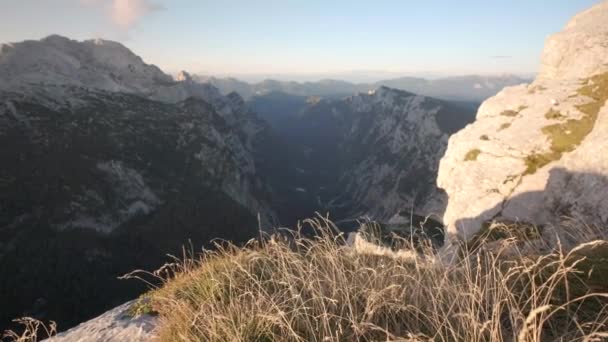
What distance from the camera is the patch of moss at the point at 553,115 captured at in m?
25.4

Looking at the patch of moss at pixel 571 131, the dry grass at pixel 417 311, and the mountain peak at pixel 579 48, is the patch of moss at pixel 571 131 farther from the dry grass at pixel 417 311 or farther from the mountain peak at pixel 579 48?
the dry grass at pixel 417 311

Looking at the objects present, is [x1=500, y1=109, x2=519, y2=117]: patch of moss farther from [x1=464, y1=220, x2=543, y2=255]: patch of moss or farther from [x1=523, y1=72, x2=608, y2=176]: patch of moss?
[x1=464, y1=220, x2=543, y2=255]: patch of moss

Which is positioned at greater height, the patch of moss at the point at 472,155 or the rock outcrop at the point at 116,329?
Result: the rock outcrop at the point at 116,329

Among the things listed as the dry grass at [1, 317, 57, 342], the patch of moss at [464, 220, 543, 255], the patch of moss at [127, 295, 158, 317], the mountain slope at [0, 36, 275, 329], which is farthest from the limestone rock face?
the mountain slope at [0, 36, 275, 329]

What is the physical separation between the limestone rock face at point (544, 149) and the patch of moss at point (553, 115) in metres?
0.07

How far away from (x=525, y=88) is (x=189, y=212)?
134342mm

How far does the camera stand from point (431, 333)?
4891 millimetres

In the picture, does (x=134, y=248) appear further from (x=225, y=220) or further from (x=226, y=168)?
(x=226, y=168)

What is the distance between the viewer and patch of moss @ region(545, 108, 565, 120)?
25375mm

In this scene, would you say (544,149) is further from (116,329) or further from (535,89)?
(116,329)

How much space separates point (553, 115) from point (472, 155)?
19.0ft

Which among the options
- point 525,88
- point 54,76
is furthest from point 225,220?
point 525,88

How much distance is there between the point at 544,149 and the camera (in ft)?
79.7

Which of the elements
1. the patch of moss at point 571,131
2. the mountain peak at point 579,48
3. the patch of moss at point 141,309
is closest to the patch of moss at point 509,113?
the patch of moss at point 571,131
